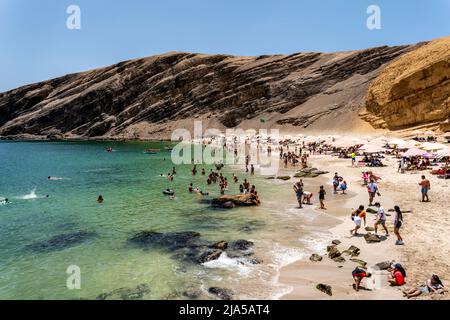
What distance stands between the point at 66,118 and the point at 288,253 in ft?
431

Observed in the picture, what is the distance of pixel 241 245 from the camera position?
1520 cm

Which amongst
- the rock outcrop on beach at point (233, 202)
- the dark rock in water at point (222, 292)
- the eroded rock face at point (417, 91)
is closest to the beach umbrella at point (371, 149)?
the rock outcrop on beach at point (233, 202)

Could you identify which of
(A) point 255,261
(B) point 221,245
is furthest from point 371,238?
(B) point 221,245

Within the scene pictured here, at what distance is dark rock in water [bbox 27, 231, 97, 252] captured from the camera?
641 inches

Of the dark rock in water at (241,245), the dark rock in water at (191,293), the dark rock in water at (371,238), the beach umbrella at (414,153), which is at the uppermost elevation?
the beach umbrella at (414,153)

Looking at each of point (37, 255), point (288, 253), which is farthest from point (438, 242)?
point (37, 255)

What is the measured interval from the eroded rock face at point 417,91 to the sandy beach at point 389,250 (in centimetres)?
3889

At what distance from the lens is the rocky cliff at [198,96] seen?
9162 centimetres

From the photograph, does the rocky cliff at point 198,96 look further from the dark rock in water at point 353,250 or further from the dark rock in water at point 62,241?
the dark rock in water at point 62,241

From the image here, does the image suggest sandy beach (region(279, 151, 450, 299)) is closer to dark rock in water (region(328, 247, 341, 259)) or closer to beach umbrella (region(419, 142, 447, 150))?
dark rock in water (region(328, 247, 341, 259))

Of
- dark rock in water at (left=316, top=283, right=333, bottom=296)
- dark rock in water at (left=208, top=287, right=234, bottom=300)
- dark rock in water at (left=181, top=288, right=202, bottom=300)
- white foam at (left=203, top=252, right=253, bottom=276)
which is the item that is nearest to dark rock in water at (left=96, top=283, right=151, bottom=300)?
dark rock in water at (left=181, top=288, right=202, bottom=300)

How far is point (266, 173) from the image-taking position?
124ft

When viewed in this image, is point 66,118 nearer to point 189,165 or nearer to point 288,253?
point 189,165

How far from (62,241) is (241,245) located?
29.2 feet
